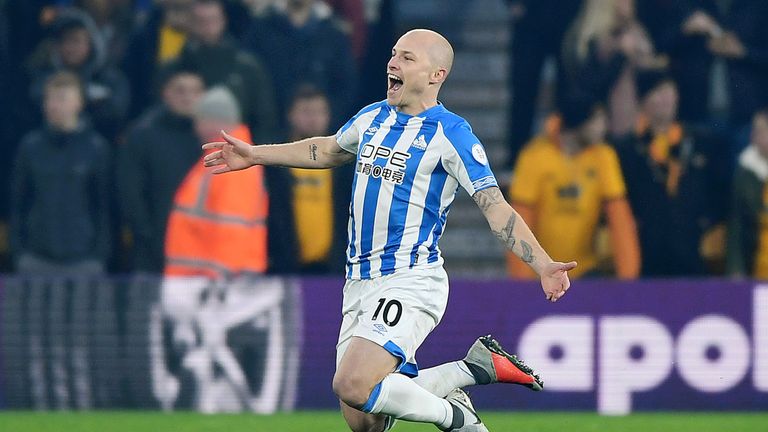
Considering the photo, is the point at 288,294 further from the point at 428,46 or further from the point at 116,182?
the point at 428,46

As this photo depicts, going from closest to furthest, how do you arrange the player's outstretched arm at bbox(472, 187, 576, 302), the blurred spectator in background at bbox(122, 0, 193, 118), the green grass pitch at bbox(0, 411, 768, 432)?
the player's outstretched arm at bbox(472, 187, 576, 302) → the green grass pitch at bbox(0, 411, 768, 432) → the blurred spectator in background at bbox(122, 0, 193, 118)

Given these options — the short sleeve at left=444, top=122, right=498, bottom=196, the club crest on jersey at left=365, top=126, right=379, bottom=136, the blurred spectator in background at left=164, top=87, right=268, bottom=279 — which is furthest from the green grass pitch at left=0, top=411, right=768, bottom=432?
the short sleeve at left=444, top=122, right=498, bottom=196

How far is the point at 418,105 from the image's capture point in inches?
247

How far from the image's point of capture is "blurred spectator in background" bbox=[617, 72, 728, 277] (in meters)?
10.6

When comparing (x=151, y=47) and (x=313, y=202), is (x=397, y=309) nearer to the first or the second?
(x=313, y=202)

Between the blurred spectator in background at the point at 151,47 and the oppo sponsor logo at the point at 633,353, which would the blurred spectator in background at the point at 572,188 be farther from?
the blurred spectator in background at the point at 151,47

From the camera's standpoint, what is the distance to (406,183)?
6.17m

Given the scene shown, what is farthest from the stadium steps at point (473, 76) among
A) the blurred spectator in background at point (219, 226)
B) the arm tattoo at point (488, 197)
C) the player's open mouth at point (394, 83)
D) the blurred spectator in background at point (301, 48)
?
the arm tattoo at point (488, 197)

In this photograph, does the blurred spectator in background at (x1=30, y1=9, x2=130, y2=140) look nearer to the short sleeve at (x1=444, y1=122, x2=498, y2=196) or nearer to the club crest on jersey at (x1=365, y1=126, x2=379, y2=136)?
the club crest on jersey at (x1=365, y1=126, x2=379, y2=136)

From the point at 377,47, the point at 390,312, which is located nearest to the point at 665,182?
the point at 377,47

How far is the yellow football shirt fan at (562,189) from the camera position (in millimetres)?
10367

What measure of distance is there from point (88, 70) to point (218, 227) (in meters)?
1.60

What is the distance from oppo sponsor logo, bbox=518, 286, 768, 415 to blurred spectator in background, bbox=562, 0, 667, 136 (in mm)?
1542

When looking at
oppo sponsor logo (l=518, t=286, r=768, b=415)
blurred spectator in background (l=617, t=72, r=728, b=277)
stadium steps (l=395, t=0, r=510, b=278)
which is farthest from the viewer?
stadium steps (l=395, t=0, r=510, b=278)
